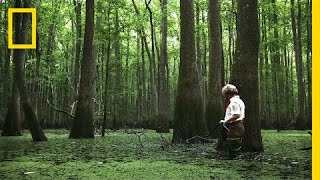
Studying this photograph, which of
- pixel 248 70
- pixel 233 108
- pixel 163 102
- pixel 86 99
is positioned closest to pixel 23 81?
pixel 86 99

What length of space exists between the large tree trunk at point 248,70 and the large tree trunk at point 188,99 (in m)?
2.68

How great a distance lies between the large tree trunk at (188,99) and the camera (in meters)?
10.6

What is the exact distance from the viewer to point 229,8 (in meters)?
26.0

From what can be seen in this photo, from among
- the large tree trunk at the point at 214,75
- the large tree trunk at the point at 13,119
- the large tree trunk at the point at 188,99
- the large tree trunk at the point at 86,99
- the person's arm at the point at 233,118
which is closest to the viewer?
the person's arm at the point at 233,118

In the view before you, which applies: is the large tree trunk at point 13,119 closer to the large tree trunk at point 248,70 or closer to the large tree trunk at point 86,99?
the large tree trunk at point 86,99

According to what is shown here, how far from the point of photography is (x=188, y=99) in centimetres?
1070

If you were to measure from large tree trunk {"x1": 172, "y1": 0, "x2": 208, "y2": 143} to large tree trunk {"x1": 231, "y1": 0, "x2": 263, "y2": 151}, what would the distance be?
2.68 metres

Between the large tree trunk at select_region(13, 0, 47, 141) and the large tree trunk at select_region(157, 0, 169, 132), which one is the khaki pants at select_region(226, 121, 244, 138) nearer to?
A: the large tree trunk at select_region(13, 0, 47, 141)

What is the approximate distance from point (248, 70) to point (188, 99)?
2914mm

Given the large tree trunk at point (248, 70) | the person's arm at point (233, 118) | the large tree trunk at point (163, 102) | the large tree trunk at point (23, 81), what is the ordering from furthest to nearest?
the large tree trunk at point (163, 102), the large tree trunk at point (23, 81), the large tree trunk at point (248, 70), the person's arm at point (233, 118)

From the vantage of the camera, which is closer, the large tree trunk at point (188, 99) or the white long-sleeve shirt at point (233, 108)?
the white long-sleeve shirt at point (233, 108)

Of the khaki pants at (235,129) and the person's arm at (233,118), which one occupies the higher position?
the person's arm at (233,118)

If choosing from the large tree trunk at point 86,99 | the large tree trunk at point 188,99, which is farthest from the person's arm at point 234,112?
the large tree trunk at point 86,99

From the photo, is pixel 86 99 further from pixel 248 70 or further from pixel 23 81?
pixel 248 70
